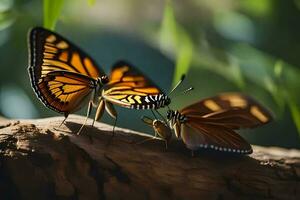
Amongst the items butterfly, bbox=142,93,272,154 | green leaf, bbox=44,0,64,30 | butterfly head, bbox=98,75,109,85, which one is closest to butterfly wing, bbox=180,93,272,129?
butterfly, bbox=142,93,272,154

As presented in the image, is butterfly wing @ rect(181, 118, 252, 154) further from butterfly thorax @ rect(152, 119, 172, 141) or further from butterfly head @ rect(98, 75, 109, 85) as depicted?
butterfly head @ rect(98, 75, 109, 85)

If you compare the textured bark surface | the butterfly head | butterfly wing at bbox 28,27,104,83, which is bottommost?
the textured bark surface

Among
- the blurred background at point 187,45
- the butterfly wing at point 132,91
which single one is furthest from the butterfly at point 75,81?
the blurred background at point 187,45

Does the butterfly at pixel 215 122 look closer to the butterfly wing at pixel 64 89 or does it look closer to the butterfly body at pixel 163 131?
the butterfly body at pixel 163 131

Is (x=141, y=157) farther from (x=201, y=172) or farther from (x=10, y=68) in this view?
(x=10, y=68)

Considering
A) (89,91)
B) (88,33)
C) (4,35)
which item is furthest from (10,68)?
(89,91)
